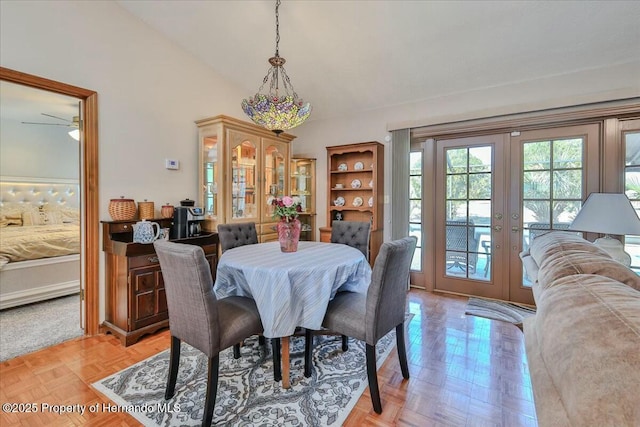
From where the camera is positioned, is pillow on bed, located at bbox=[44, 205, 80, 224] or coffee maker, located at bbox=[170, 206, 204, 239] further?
pillow on bed, located at bbox=[44, 205, 80, 224]

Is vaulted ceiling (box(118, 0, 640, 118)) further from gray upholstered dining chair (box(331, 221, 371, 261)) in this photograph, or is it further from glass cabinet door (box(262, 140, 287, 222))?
gray upholstered dining chair (box(331, 221, 371, 261))

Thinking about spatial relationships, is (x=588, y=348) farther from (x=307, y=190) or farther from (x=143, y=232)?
(x=307, y=190)

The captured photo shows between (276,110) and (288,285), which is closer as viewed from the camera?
(288,285)

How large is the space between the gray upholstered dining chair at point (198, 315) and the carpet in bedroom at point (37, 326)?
1616 mm

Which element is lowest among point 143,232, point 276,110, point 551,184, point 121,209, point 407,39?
point 143,232

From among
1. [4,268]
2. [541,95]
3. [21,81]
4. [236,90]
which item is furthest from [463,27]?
[4,268]

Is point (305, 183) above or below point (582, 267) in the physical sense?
above

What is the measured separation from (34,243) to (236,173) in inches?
101

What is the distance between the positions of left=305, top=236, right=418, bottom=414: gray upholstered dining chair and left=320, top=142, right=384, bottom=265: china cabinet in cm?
195

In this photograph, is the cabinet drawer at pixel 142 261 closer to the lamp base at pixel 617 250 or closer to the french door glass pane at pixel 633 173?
the lamp base at pixel 617 250

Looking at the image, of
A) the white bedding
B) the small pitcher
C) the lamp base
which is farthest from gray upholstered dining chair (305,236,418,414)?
the white bedding

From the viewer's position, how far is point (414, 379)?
2004 mm

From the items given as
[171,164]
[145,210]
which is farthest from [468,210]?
[145,210]

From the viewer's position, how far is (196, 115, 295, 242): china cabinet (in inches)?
131
